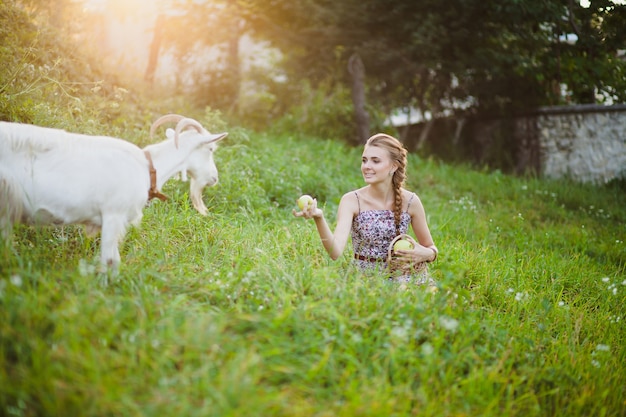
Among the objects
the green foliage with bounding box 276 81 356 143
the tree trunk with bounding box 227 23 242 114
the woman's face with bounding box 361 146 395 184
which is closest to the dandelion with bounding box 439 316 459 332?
the woman's face with bounding box 361 146 395 184

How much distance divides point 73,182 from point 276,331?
60.4 inches

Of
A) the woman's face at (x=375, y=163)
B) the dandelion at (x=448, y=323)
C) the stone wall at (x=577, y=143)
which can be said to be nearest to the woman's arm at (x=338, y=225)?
the woman's face at (x=375, y=163)

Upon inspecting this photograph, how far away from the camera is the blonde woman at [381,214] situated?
4.05 m

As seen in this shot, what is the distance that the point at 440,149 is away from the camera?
40.8 feet

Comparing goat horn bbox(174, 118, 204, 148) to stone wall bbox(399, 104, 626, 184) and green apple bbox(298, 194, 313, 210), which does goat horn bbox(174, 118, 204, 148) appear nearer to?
green apple bbox(298, 194, 313, 210)

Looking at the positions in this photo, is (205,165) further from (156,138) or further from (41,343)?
(156,138)

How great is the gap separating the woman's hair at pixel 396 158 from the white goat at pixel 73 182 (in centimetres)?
176

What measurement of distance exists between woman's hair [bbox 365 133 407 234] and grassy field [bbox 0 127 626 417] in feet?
2.16

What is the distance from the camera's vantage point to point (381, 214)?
4191 mm

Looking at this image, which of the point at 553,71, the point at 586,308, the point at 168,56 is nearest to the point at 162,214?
the point at 586,308

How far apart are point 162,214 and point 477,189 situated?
5972mm

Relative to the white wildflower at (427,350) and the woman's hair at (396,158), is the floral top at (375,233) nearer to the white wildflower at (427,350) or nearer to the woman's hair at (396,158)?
the woman's hair at (396,158)

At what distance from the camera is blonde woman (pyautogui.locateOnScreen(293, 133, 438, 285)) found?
4.05 m

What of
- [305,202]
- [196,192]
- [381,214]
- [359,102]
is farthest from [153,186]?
[359,102]
